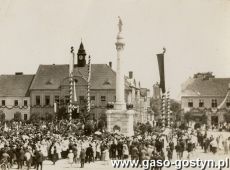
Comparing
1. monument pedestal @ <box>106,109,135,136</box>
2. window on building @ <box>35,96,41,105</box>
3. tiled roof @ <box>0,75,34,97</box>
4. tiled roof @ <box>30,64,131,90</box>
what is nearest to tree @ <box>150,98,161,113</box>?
tiled roof @ <box>30,64,131,90</box>

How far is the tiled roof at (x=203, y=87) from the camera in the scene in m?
32.6

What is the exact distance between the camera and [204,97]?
33.8 m

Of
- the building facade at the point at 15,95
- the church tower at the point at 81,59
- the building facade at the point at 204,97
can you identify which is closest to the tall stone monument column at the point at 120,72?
the building facade at the point at 204,97

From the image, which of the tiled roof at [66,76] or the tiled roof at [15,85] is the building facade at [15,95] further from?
the tiled roof at [66,76]

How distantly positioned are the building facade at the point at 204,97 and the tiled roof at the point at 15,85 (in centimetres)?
1194

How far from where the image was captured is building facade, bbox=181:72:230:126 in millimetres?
32156

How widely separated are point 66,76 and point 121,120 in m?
14.1

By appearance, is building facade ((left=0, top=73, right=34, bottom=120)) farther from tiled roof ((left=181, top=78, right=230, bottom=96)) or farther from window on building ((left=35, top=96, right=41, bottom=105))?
tiled roof ((left=181, top=78, right=230, bottom=96))

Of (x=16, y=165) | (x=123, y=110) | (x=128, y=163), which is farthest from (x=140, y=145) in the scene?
(x=123, y=110)

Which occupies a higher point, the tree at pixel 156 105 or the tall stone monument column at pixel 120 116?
→ the tree at pixel 156 105

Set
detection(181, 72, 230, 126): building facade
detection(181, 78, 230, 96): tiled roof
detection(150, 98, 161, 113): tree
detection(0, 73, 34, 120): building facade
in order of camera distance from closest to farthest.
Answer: detection(181, 72, 230, 126): building facade < detection(181, 78, 230, 96): tiled roof < detection(0, 73, 34, 120): building facade < detection(150, 98, 161, 113): tree

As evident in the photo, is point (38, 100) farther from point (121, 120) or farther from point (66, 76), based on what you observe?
point (121, 120)

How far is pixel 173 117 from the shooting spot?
3547 centimetres

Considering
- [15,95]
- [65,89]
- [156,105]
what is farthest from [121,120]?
[156,105]
